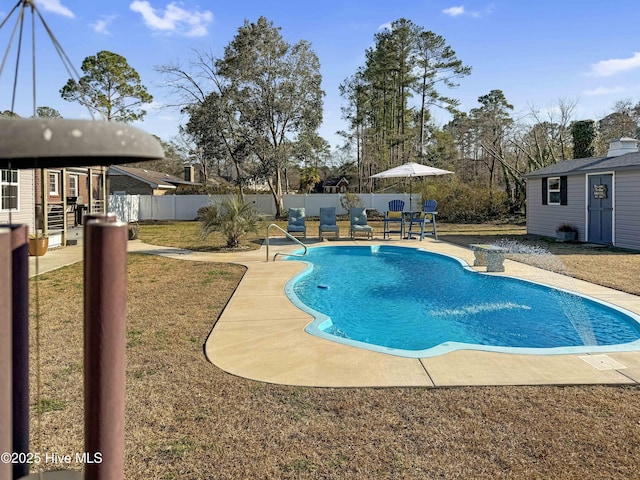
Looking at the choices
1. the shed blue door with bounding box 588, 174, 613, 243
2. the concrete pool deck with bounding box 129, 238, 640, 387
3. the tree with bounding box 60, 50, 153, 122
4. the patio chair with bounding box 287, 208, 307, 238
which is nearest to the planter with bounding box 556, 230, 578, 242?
the shed blue door with bounding box 588, 174, 613, 243

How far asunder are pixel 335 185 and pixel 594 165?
33971 mm

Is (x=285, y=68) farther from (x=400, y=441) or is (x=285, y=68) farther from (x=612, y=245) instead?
(x=400, y=441)

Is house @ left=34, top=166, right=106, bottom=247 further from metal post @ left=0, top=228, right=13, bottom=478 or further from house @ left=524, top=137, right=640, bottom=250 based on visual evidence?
house @ left=524, top=137, right=640, bottom=250

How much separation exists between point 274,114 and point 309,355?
21.6 m

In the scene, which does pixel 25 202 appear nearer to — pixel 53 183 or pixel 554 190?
pixel 53 183

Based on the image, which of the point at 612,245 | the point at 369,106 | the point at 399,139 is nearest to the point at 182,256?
the point at 612,245

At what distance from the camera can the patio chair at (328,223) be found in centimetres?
1448

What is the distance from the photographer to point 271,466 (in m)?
2.46

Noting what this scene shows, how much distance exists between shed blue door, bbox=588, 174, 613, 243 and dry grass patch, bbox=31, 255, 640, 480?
11646 millimetres

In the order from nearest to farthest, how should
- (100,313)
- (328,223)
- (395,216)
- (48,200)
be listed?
(100,313)
(328,223)
(395,216)
(48,200)

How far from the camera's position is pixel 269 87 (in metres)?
23.8

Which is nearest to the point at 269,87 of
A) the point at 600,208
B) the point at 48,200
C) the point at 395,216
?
the point at 395,216

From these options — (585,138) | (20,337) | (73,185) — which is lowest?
(20,337)

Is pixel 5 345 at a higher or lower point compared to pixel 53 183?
lower
